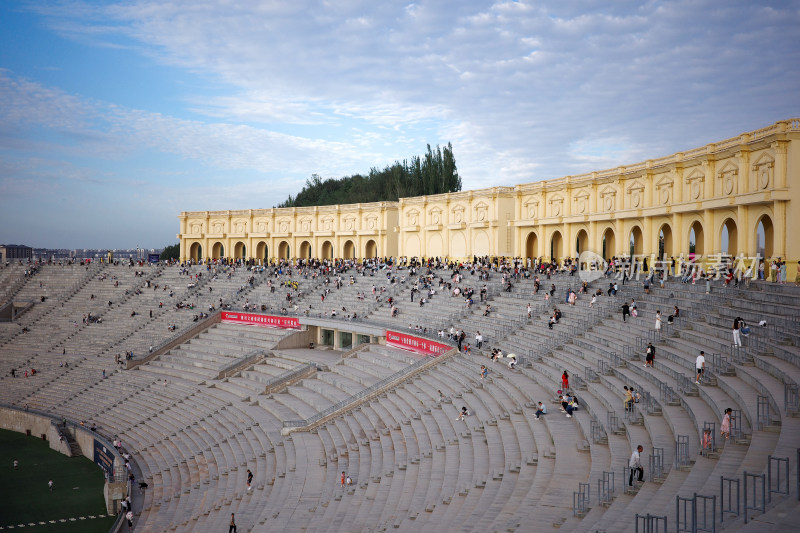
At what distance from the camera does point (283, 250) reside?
219 ft

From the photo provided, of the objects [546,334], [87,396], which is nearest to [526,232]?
[546,334]

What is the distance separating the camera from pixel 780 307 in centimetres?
1920

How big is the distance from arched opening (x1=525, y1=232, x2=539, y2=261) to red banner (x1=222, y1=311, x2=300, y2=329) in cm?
1700

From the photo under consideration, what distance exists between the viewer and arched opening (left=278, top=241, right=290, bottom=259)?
218 feet

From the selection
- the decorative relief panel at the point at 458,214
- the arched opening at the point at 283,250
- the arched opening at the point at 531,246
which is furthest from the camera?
the arched opening at the point at 283,250

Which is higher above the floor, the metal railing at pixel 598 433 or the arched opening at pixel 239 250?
the arched opening at pixel 239 250

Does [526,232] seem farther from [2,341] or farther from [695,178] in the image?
[2,341]

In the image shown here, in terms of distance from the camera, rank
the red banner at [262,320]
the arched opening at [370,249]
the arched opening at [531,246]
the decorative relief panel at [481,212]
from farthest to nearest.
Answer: the arched opening at [370,249] < the decorative relief panel at [481,212] < the arched opening at [531,246] < the red banner at [262,320]

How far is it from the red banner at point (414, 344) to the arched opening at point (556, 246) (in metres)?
14.1

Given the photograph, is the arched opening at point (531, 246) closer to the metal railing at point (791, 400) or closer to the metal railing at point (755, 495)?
the metal railing at point (791, 400)

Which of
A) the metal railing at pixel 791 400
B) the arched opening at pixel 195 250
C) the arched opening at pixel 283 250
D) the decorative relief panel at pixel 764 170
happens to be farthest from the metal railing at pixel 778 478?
the arched opening at pixel 195 250

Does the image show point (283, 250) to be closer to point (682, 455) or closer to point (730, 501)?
→ point (682, 455)

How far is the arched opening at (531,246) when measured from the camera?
46312 mm

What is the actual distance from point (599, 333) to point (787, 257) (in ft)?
24.5
